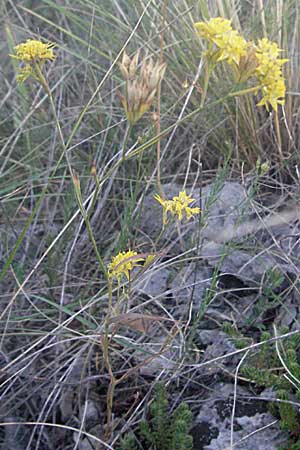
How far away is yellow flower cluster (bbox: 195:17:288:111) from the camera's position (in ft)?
2.69

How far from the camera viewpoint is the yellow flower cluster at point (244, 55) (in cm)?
82

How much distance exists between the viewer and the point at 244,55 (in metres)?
0.83

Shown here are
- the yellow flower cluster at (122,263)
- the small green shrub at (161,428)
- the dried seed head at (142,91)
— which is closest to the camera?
the dried seed head at (142,91)

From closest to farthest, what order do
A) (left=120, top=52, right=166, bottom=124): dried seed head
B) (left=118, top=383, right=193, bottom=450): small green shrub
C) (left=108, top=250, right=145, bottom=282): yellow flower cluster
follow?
(left=120, top=52, right=166, bottom=124): dried seed head
(left=108, top=250, right=145, bottom=282): yellow flower cluster
(left=118, top=383, right=193, bottom=450): small green shrub

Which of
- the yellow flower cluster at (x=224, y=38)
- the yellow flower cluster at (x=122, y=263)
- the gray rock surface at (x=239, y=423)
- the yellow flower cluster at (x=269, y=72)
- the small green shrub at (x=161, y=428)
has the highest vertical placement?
the yellow flower cluster at (x=224, y=38)

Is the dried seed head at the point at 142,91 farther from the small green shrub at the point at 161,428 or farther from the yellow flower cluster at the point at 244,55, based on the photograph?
the small green shrub at the point at 161,428

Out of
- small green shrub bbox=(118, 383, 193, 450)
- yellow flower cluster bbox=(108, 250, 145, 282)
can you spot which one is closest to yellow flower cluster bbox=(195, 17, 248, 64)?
yellow flower cluster bbox=(108, 250, 145, 282)

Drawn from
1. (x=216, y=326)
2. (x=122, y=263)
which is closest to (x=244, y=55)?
(x=122, y=263)

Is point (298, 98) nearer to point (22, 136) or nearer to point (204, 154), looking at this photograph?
point (204, 154)

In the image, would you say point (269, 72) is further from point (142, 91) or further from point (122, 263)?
point (122, 263)

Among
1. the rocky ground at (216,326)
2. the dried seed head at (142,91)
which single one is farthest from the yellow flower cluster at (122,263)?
the dried seed head at (142,91)

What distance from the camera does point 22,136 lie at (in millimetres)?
1657

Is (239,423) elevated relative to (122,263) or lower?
lower

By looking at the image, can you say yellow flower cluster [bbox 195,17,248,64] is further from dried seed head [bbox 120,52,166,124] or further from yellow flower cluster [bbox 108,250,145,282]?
yellow flower cluster [bbox 108,250,145,282]
